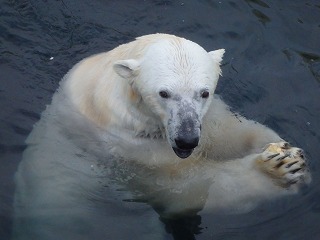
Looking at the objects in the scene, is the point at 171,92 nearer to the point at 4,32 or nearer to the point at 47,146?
the point at 47,146

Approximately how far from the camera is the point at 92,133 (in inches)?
203

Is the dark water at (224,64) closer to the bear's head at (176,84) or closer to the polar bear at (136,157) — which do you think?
the polar bear at (136,157)

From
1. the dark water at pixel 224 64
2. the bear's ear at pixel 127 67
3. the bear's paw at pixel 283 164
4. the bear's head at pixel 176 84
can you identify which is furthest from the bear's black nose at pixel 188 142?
the dark water at pixel 224 64

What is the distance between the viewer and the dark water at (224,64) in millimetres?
5098

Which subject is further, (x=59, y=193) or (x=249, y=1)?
(x=249, y=1)

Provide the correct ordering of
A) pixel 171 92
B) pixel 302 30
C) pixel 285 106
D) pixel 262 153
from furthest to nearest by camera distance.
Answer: pixel 302 30
pixel 285 106
pixel 262 153
pixel 171 92

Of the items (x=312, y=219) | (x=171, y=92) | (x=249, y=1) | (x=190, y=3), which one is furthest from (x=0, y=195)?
(x=249, y=1)

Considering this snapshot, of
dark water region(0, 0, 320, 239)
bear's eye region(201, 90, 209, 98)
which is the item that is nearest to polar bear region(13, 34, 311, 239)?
bear's eye region(201, 90, 209, 98)

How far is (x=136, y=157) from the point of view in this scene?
5.03m

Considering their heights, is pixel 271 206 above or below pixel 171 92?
below

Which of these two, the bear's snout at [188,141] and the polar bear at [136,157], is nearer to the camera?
the bear's snout at [188,141]

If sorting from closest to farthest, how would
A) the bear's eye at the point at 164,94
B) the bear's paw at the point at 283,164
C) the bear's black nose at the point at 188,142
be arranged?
the bear's black nose at the point at 188,142 → the bear's eye at the point at 164,94 → the bear's paw at the point at 283,164

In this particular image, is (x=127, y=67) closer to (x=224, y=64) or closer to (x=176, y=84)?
(x=176, y=84)

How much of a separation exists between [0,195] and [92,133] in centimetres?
84
